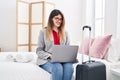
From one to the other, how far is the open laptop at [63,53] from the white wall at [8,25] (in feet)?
8.16

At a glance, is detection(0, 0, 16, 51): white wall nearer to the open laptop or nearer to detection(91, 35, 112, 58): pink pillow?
detection(91, 35, 112, 58): pink pillow

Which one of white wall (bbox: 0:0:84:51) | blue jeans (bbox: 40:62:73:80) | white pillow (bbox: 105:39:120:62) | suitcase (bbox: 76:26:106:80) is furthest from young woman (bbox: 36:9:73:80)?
white wall (bbox: 0:0:84:51)

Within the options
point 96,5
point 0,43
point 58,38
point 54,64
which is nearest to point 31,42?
point 0,43

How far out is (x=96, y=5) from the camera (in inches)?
169

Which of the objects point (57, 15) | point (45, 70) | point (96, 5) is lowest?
point (45, 70)

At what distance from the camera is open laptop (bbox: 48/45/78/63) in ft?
6.70

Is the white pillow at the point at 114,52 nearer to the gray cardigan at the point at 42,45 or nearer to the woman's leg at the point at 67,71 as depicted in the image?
the woman's leg at the point at 67,71

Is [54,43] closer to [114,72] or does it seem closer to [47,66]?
[47,66]

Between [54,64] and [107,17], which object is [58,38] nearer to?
[54,64]

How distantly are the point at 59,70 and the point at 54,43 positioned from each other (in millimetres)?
400

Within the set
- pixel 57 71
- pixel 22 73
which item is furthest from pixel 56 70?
pixel 22 73

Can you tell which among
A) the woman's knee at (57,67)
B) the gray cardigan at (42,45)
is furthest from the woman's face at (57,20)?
the woman's knee at (57,67)

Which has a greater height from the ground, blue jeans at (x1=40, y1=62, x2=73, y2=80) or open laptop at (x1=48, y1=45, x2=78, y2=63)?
open laptop at (x1=48, y1=45, x2=78, y2=63)

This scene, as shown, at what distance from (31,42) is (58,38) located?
1.95 meters
